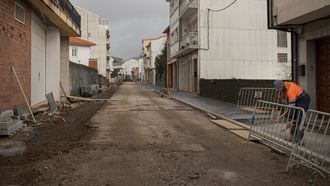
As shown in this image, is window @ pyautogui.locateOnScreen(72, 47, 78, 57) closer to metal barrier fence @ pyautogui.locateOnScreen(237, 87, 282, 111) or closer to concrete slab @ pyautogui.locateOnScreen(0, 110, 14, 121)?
metal barrier fence @ pyautogui.locateOnScreen(237, 87, 282, 111)

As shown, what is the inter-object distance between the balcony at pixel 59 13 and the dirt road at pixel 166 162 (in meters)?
6.83

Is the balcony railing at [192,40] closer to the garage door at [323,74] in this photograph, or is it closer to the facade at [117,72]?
the garage door at [323,74]

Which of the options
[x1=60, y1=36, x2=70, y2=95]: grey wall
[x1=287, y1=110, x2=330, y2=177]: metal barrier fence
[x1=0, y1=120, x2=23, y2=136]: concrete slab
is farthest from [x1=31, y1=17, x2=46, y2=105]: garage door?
[x1=287, y1=110, x2=330, y2=177]: metal barrier fence

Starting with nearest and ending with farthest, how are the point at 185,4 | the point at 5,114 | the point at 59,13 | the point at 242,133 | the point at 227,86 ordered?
the point at 5,114 < the point at 242,133 < the point at 59,13 < the point at 227,86 < the point at 185,4

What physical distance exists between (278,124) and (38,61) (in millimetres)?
12735

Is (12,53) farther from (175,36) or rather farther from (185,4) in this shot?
(175,36)

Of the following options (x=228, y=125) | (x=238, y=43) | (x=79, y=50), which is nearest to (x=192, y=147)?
(x=228, y=125)

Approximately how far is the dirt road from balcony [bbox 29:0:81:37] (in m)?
6.83

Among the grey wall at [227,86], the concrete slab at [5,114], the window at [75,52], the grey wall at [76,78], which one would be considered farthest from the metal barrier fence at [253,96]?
the window at [75,52]

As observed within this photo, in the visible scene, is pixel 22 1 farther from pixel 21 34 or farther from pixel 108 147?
pixel 108 147

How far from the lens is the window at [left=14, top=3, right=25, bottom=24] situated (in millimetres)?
14086

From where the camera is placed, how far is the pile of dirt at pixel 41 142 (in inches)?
264

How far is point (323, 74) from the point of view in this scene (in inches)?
520

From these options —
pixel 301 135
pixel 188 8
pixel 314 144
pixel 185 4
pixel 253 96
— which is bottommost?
pixel 314 144
